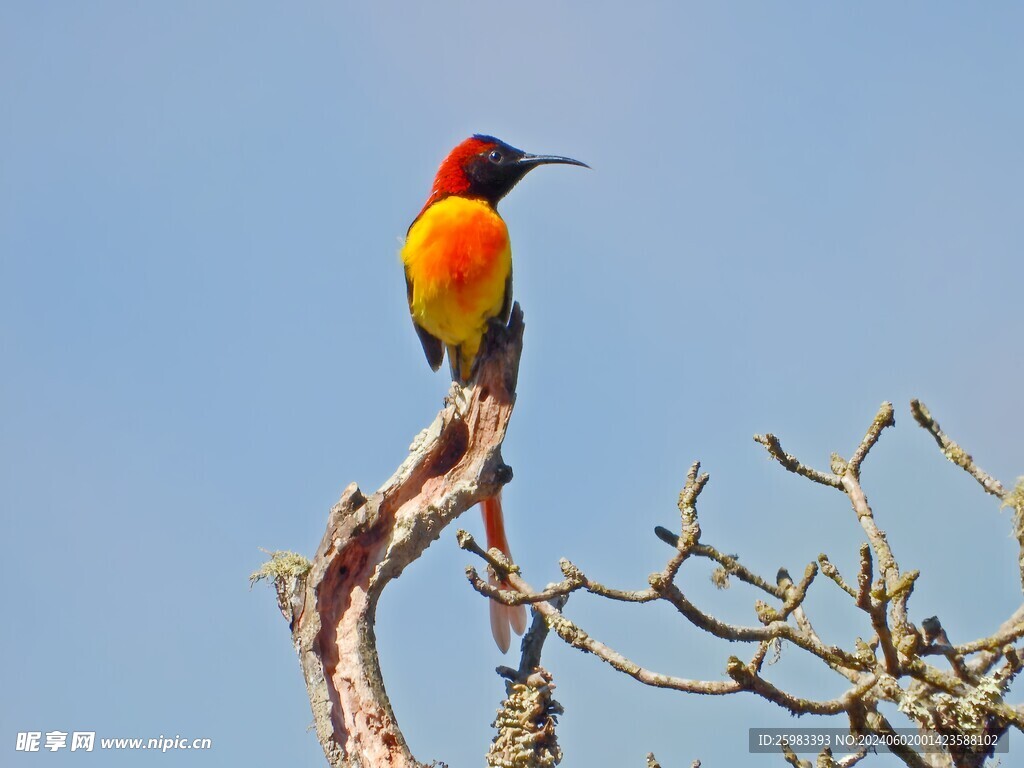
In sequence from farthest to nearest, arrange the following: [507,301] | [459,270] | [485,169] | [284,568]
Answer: [485,169] < [507,301] < [459,270] < [284,568]

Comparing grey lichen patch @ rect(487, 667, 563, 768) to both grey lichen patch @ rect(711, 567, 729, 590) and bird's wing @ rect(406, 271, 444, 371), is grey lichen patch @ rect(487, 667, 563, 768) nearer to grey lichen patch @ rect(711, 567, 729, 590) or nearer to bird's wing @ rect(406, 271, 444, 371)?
grey lichen patch @ rect(711, 567, 729, 590)

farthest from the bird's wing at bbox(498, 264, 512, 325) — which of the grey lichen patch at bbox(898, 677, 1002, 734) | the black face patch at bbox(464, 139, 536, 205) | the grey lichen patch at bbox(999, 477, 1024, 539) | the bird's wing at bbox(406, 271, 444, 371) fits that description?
the grey lichen patch at bbox(898, 677, 1002, 734)

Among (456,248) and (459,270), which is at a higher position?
(456,248)

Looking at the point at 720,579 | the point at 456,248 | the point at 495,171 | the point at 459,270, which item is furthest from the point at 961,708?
the point at 495,171

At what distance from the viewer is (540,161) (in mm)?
6816

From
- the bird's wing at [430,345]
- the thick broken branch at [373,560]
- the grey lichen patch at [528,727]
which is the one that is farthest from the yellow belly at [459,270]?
the grey lichen patch at [528,727]

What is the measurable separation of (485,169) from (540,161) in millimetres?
363

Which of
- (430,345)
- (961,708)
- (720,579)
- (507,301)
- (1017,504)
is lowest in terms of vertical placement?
(961,708)

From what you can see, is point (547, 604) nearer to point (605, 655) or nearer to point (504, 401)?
point (605, 655)

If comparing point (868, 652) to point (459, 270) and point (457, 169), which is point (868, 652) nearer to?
point (459, 270)

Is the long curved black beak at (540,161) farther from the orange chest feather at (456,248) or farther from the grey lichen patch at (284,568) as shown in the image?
the grey lichen patch at (284,568)

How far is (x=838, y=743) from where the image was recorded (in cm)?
364

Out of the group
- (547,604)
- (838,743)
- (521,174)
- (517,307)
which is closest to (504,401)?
(517,307)

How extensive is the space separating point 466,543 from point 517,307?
1.90m
